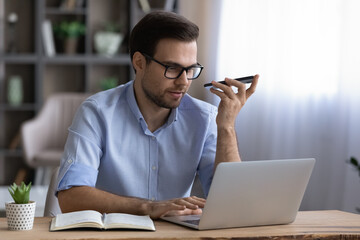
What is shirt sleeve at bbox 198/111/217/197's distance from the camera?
191cm

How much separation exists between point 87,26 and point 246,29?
1473mm

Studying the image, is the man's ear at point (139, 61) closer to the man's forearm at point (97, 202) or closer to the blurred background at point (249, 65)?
the man's forearm at point (97, 202)

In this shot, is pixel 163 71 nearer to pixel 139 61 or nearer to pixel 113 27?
pixel 139 61

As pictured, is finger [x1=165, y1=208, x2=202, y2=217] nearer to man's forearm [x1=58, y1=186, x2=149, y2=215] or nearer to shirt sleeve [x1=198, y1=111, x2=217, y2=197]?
man's forearm [x1=58, y1=186, x2=149, y2=215]

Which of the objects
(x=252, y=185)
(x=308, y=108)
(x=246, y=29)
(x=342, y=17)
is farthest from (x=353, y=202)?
(x=252, y=185)

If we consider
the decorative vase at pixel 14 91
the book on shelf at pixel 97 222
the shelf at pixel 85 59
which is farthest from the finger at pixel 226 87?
the decorative vase at pixel 14 91

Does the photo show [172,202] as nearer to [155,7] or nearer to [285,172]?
[285,172]

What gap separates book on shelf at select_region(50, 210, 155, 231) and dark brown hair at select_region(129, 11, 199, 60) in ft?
1.92

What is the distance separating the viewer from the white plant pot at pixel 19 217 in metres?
1.34

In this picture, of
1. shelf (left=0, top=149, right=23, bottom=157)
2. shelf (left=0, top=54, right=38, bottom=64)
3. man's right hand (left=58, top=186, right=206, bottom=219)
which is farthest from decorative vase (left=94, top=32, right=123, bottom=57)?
man's right hand (left=58, top=186, right=206, bottom=219)

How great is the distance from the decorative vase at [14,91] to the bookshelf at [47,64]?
42mm

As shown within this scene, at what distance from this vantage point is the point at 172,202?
4.97 feet

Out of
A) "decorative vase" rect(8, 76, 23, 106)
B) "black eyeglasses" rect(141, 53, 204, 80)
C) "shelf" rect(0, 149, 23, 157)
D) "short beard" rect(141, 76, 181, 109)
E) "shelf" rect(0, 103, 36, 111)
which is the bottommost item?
"shelf" rect(0, 149, 23, 157)

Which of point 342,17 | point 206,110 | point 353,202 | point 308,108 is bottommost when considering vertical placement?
point 353,202
